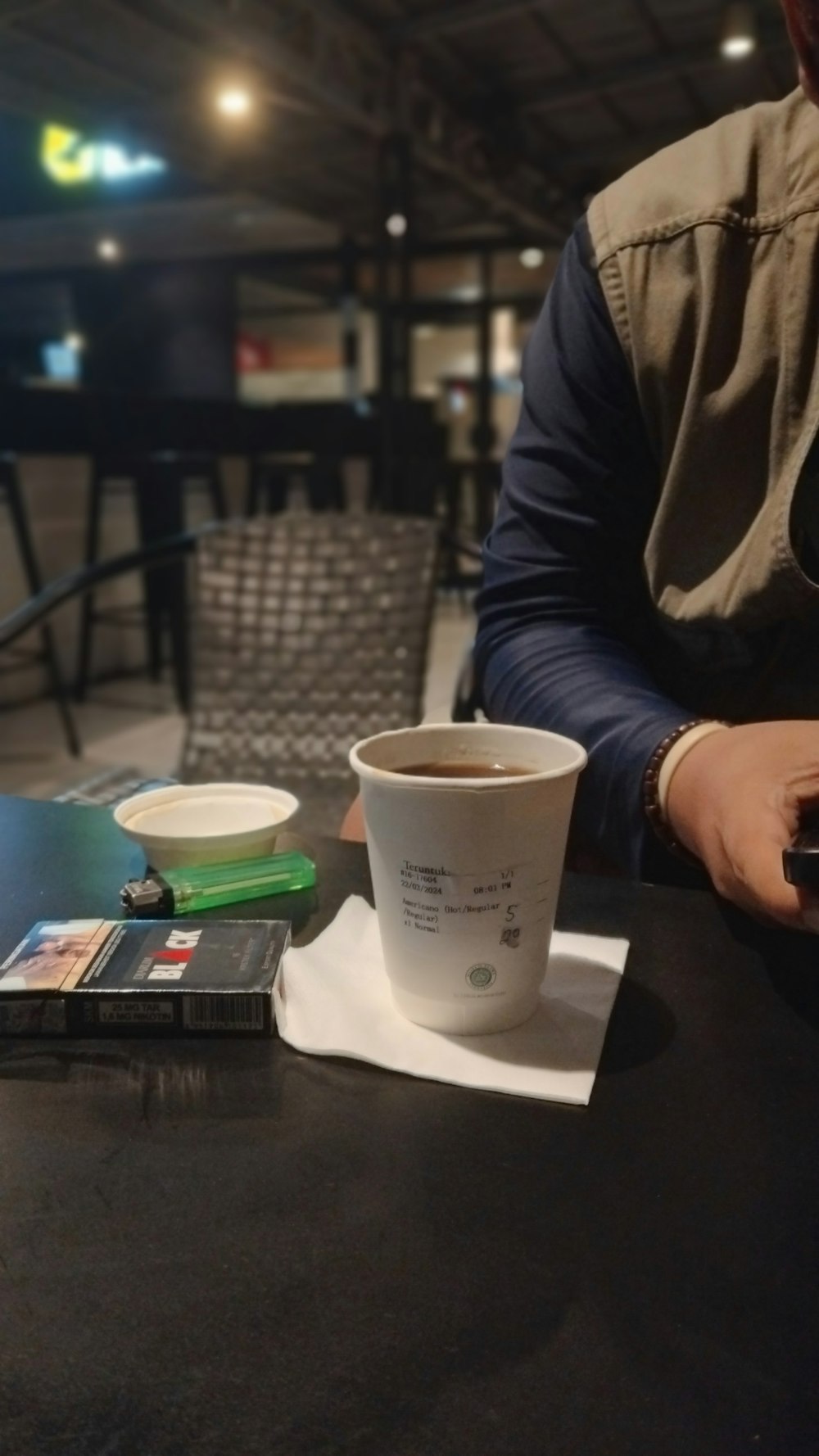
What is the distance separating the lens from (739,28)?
3.95 meters

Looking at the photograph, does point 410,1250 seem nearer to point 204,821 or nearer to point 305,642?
point 204,821

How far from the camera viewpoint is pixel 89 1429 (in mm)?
293

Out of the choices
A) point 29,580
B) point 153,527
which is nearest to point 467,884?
point 29,580

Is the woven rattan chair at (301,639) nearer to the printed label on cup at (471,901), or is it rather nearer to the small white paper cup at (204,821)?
the small white paper cup at (204,821)

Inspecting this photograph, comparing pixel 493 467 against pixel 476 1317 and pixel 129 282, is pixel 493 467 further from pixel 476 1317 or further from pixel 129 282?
pixel 476 1317

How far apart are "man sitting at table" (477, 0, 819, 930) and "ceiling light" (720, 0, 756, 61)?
3.86 metres

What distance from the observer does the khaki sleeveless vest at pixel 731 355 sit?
2.57ft

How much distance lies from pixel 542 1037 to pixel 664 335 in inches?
22.1

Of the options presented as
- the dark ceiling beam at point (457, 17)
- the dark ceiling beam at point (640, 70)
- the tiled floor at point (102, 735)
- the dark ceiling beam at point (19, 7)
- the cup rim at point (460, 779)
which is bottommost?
the tiled floor at point (102, 735)

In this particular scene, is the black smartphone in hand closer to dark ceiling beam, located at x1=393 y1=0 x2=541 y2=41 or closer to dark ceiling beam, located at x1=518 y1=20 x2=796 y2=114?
dark ceiling beam, located at x1=393 y1=0 x2=541 y2=41

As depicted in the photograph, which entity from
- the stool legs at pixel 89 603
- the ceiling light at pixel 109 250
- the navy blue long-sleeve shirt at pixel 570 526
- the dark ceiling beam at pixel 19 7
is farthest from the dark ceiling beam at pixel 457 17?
the ceiling light at pixel 109 250

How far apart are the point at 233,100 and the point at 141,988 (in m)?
4.67

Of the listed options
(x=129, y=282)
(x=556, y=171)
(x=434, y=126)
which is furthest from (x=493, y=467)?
(x=129, y=282)

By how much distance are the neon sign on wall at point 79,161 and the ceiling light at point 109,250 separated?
9.03ft
